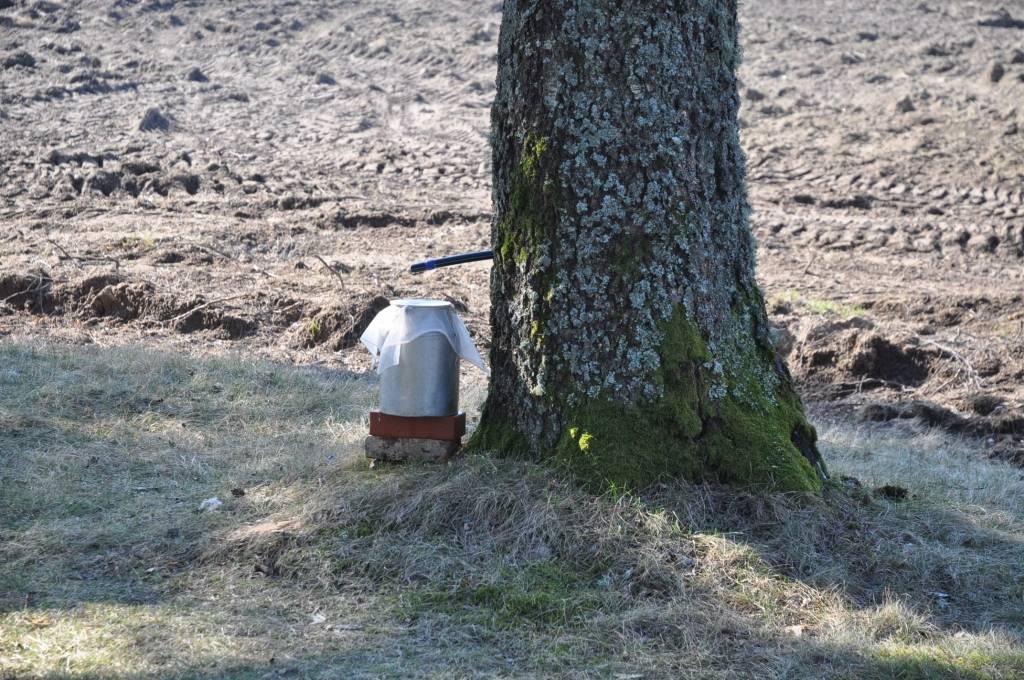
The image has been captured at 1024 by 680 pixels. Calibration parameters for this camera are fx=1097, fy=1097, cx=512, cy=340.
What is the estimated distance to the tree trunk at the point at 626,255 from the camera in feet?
13.8

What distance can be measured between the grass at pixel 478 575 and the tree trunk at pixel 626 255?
0.62 feet

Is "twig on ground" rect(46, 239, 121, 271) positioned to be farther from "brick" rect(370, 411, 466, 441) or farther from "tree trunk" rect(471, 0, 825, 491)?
"tree trunk" rect(471, 0, 825, 491)

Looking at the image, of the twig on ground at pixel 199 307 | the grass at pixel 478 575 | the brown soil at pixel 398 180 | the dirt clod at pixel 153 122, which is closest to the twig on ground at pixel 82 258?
the brown soil at pixel 398 180

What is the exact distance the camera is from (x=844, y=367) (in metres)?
7.86

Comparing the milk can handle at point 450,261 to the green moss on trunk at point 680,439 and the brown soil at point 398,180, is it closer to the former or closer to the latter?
the green moss on trunk at point 680,439

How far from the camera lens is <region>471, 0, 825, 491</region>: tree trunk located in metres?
4.20

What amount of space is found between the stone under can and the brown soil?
304 centimetres

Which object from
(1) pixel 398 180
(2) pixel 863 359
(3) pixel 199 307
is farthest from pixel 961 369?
(1) pixel 398 180

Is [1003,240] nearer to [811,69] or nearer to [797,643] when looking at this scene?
[811,69]

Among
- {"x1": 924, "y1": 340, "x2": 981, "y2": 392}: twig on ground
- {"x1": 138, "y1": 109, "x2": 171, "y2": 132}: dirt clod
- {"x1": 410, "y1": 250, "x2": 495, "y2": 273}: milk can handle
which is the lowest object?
{"x1": 924, "y1": 340, "x2": 981, "y2": 392}: twig on ground

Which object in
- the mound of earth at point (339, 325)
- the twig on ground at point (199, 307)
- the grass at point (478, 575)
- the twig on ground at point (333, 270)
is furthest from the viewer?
the twig on ground at point (333, 270)

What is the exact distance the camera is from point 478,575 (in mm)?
3844

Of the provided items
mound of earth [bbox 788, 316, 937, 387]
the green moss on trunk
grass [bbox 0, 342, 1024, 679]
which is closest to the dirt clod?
mound of earth [bbox 788, 316, 937, 387]

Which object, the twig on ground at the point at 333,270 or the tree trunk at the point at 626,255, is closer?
the tree trunk at the point at 626,255
